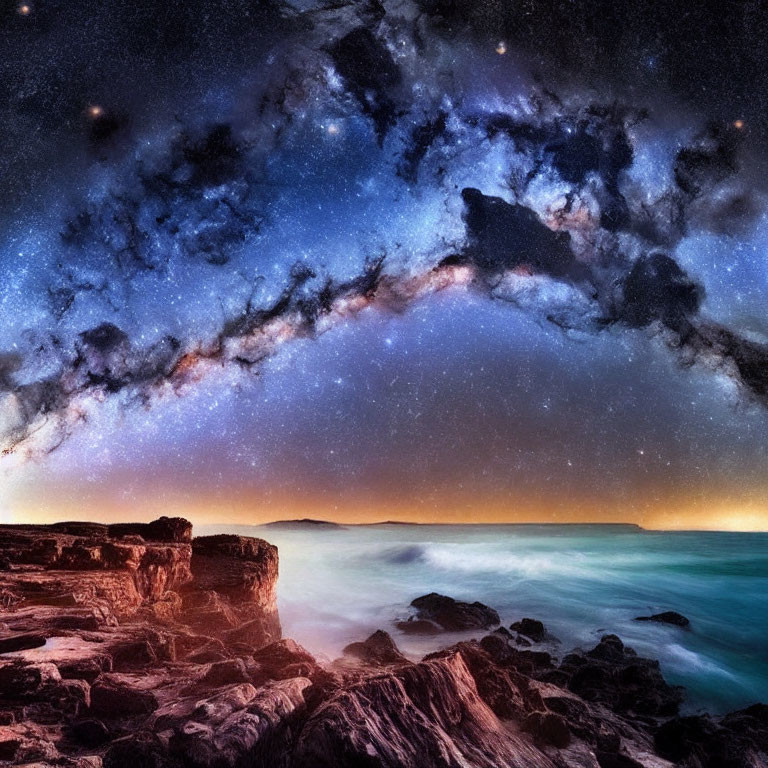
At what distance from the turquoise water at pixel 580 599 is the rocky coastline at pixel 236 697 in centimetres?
439

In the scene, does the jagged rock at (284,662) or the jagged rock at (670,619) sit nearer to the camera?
the jagged rock at (284,662)

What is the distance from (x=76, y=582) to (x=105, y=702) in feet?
12.2

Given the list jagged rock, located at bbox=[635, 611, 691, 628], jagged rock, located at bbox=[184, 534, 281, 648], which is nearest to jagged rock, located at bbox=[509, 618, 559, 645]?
jagged rock, located at bbox=[635, 611, 691, 628]

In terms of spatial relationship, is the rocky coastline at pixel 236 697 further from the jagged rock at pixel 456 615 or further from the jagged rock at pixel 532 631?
the jagged rock at pixel 456 615

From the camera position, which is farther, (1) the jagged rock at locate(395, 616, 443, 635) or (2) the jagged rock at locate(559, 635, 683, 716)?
(1) the jagged rock at locate(395, 616, 443, 635)

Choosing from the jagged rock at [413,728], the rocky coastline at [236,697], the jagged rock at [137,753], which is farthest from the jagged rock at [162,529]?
the jagged rock at [413,728]

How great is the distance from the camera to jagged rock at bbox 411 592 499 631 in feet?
50.9

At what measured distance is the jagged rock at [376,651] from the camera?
35.5 ft

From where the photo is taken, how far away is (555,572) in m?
31.6

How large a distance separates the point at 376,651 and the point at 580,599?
16.2 meters

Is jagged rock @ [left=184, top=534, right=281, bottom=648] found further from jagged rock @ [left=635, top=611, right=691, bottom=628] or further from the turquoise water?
jagged rock @ [left=635, top=611, right=691, bottom=628]

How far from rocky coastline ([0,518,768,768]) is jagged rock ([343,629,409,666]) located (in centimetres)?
19

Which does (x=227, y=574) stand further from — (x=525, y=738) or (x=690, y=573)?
(x=690, y=573)

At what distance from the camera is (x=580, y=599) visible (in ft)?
76.5
